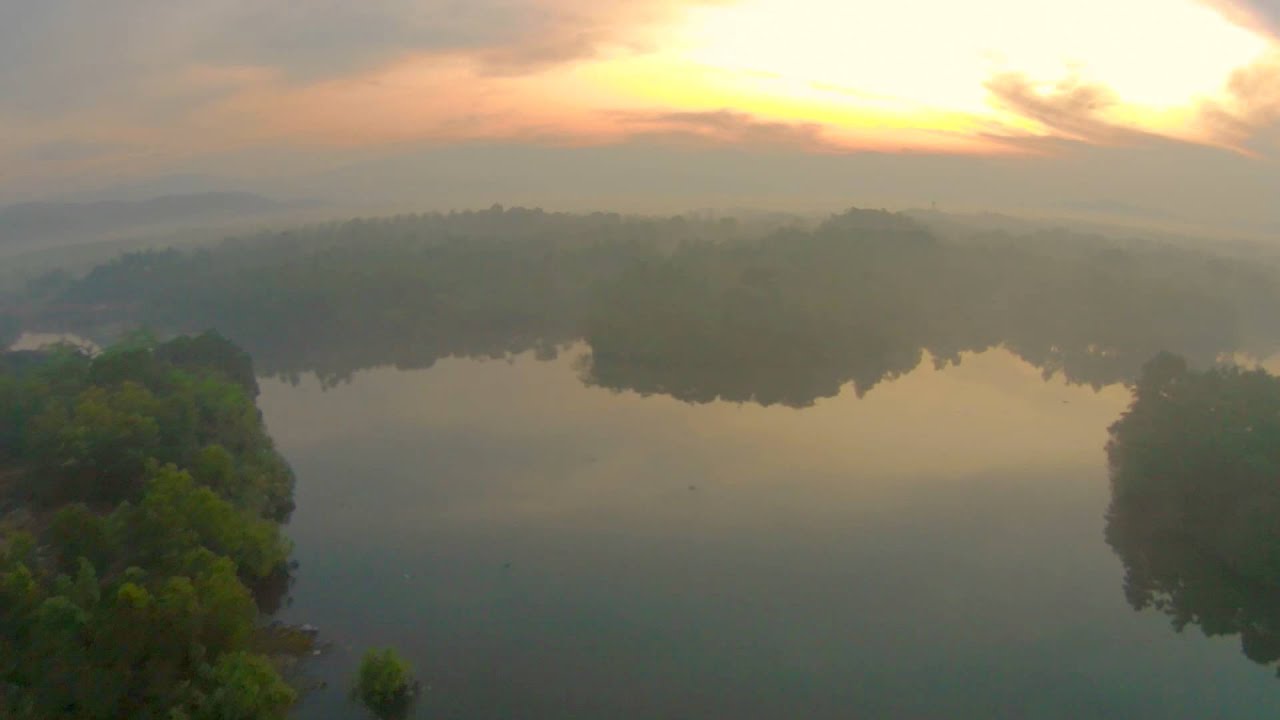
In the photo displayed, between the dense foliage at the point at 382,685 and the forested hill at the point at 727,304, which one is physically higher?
the forested hill at the point at 727,304

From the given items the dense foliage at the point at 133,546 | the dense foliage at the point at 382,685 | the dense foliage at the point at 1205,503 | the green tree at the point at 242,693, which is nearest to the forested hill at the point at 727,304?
the dense foliage at the point at 1205,503

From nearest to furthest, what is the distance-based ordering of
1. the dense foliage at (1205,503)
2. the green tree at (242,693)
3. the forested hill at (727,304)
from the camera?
the green tree at (242,693) < the dense foliage at (1205,503) < the forested hill at (727,304)

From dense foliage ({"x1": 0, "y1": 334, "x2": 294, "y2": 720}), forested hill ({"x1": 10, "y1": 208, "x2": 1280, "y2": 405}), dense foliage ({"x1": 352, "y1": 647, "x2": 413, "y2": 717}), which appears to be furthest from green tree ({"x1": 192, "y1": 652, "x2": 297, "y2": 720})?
forested hill ({"x1": 10, "y1": 208, "x2": 1280, "y2": 405})

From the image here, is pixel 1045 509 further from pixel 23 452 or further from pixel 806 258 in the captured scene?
pixel 806 258

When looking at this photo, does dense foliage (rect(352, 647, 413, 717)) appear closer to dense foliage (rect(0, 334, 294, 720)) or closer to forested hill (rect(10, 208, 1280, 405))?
dense foliage (rect(0, 334, 294, 720))

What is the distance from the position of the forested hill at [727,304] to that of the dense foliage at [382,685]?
25.7 m

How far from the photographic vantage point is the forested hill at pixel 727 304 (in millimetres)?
48375

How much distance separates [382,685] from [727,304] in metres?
37.9

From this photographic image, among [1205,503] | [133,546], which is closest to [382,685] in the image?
[133,546]

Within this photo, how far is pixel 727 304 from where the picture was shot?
5181 centimetres

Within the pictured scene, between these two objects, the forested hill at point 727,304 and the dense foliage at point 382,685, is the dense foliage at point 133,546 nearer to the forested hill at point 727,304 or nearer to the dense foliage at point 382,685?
the dense foliage at point 382,685

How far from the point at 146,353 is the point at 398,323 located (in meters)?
32.7

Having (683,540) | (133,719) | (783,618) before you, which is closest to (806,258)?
(683,540)

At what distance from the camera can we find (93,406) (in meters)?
21.9
